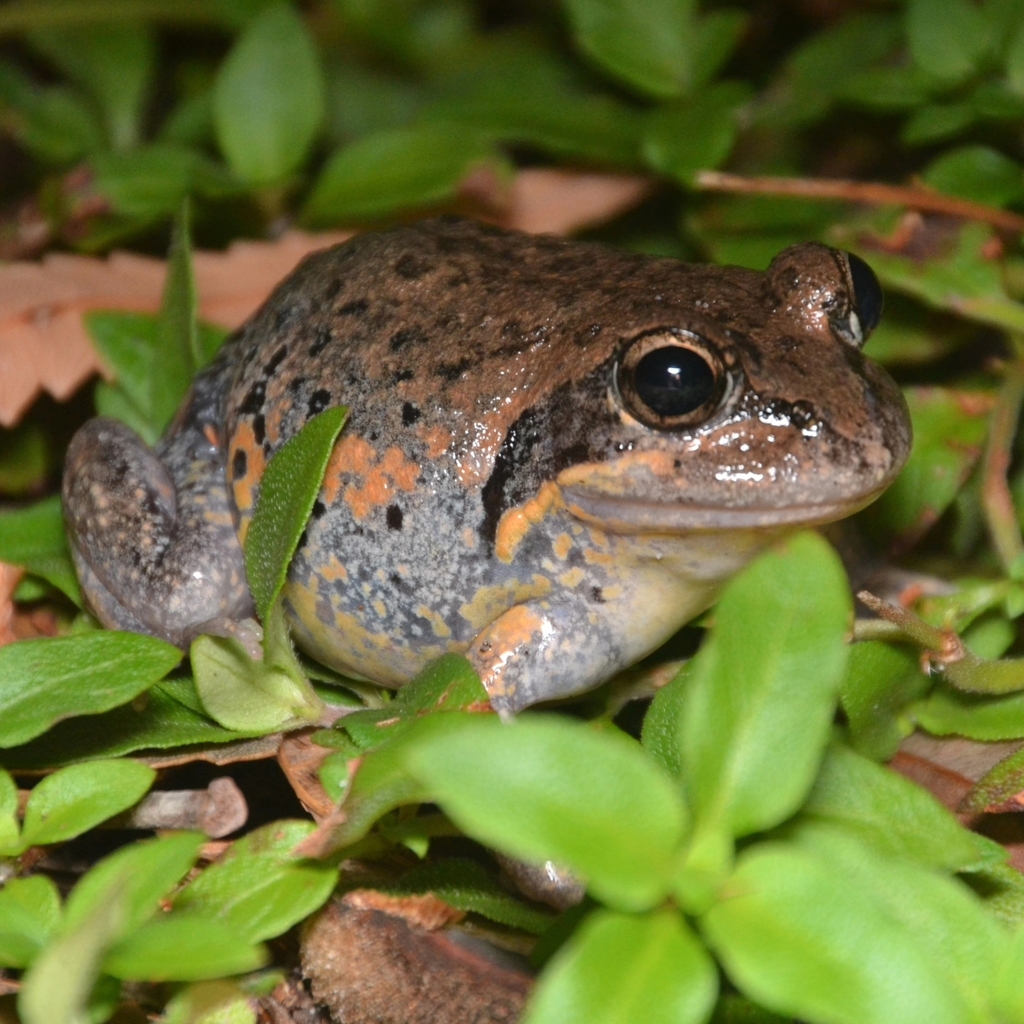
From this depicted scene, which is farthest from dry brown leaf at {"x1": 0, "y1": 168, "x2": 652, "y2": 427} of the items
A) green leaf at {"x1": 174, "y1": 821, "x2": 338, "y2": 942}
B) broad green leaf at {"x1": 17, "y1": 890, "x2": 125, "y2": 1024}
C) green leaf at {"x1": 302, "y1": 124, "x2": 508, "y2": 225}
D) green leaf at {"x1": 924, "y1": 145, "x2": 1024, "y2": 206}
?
broad green leaf at {"x1": 17, "y1": 890, "x2": 125, "y2": 1024}

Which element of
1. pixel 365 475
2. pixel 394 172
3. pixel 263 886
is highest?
pixel 394 172

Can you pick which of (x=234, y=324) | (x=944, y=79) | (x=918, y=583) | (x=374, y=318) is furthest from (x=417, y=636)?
(x=944, y=79)

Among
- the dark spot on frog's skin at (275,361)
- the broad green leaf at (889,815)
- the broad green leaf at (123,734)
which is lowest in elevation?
the broad green leaf at (123,734)

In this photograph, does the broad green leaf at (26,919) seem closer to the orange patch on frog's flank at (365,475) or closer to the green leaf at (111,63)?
the orange patch on frog's flank at (365,475)

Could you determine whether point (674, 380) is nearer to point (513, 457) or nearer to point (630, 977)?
point (513, 457)

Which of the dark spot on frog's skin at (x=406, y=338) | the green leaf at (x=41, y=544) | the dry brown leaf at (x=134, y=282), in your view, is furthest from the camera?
the dry brown leaf at (x=134, y=282)

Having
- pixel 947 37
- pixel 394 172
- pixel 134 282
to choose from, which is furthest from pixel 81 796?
pixel 947 37

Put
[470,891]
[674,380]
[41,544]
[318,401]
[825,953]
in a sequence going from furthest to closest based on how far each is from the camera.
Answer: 1. [41,544]
2. [318,401]
3. [470,891]
4. [674,380]
5. [825,953]

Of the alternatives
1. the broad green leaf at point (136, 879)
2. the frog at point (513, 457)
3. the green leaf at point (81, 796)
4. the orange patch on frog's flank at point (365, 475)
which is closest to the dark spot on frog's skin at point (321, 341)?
the frog at point (513, 457)

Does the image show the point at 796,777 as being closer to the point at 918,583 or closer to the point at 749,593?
the point at 749,593
